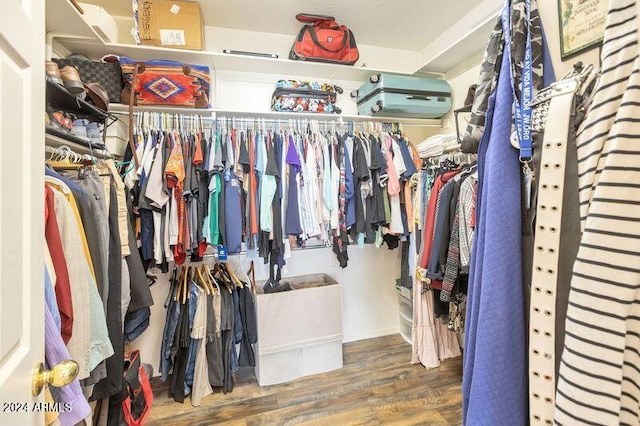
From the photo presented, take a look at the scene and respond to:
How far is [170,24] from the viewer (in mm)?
1862

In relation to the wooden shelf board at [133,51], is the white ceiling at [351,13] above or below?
above

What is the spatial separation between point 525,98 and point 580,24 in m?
0.17

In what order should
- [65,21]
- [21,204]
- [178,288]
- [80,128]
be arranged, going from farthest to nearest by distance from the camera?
[178,288]
[65,21]
[80,128]
[21,204]

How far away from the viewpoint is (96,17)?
169cm

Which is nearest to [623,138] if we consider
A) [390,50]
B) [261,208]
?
[261,208]

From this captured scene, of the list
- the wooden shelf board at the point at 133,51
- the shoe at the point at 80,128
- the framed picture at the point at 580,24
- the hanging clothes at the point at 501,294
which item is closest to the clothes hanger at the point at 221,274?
the shoe at the point at 80,128

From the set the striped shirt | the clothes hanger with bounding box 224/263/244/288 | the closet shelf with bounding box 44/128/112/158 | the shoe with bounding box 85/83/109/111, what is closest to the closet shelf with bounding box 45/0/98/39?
the shoe with bounding box 85/83/109/111

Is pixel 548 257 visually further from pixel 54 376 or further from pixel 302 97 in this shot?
pixel 302 97

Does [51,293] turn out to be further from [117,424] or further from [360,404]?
[360,404]

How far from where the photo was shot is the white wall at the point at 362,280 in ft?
8.22

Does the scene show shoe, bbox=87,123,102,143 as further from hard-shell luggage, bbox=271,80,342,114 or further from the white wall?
the white wall

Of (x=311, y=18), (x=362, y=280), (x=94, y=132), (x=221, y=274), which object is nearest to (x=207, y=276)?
(x=221, y=274)

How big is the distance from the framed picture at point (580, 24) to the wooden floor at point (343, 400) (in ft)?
6.18

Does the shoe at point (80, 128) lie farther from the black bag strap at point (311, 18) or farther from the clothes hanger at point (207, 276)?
the black bag strap at point (311, 18)
